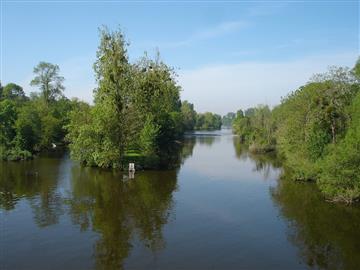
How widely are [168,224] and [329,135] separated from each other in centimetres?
2651

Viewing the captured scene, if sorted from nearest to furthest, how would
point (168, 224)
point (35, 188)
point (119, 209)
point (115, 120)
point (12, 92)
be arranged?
point (168, 224)
point (119, 209)
point (35, 188)
point (115, 120)
point (12, 92)

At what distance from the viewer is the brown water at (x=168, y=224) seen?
877 inches

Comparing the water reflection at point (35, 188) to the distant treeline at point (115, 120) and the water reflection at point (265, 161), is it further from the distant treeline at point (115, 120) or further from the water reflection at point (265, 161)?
the water reflection at point (265, 161)

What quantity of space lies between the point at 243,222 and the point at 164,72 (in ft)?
135

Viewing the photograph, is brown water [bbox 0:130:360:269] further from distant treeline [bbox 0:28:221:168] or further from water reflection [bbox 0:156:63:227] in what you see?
distant treeline [bbox 0:28:221:168]

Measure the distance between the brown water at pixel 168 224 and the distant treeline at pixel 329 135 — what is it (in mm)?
1968

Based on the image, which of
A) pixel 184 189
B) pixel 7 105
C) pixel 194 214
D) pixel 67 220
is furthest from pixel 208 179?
pixel 7 105

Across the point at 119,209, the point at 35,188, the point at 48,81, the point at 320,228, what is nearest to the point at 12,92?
the point at 48,81

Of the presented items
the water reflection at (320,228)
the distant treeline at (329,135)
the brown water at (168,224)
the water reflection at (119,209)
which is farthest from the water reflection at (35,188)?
the distant treeline at (329,135)

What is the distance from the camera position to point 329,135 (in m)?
46.1

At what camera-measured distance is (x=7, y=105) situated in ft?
205

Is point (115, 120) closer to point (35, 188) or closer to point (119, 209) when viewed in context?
point (35, 188)

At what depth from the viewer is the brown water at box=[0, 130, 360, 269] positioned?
73.1 feet

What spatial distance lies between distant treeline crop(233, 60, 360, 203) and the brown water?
1968 mm
